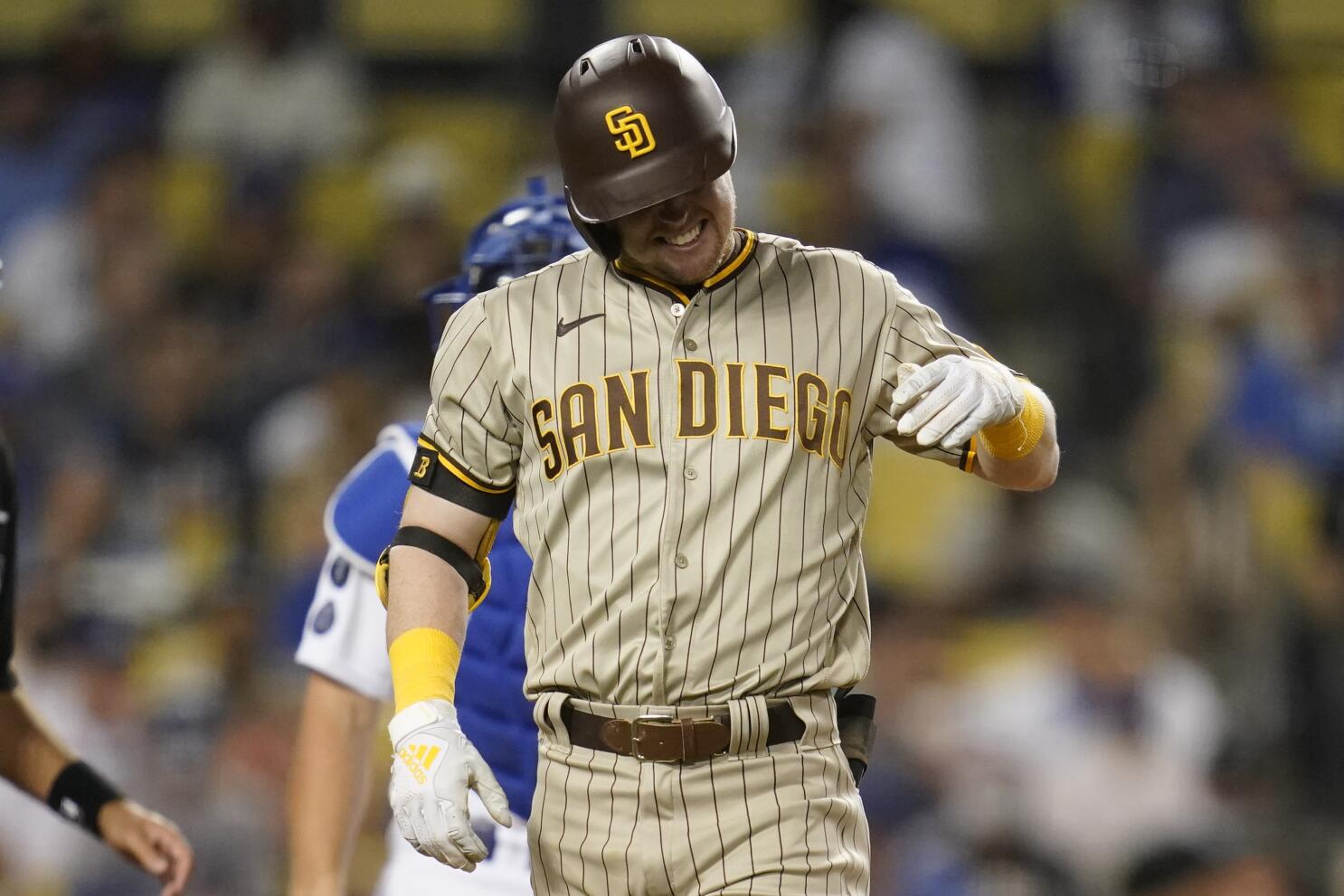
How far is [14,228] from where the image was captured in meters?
6.93

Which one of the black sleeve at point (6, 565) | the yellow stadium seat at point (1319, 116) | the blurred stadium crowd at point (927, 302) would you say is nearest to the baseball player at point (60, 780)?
the black sleeve at point (6, 565)

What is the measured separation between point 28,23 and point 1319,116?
4.99 meters

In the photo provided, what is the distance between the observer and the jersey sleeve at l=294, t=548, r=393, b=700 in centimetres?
314

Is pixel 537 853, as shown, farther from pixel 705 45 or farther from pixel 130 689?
pixel 705 45

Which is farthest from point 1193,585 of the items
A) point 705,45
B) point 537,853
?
point 537,853

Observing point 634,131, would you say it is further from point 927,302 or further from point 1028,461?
point 927,302

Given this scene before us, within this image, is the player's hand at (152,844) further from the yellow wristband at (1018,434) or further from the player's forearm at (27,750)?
the yellow wristband at (1018,434)

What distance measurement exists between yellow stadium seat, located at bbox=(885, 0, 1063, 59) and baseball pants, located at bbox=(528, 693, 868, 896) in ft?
18.3

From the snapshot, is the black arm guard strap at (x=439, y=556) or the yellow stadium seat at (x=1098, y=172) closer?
the black arm guard strap at (x=439, y=556)

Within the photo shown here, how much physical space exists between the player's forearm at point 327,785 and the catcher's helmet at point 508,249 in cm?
65

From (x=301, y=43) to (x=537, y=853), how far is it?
543 cm

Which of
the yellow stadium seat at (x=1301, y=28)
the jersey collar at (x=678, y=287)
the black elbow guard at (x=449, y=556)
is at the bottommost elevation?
the black elbow guard at (x=449, y=556)

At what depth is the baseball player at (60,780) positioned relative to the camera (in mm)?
3232

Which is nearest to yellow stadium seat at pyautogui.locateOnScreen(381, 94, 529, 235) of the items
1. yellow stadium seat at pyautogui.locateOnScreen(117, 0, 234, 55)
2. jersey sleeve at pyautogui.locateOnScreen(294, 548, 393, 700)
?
yellow stadium seat at pyautogui.locateOnScreen(117, 0, 234, 55)
